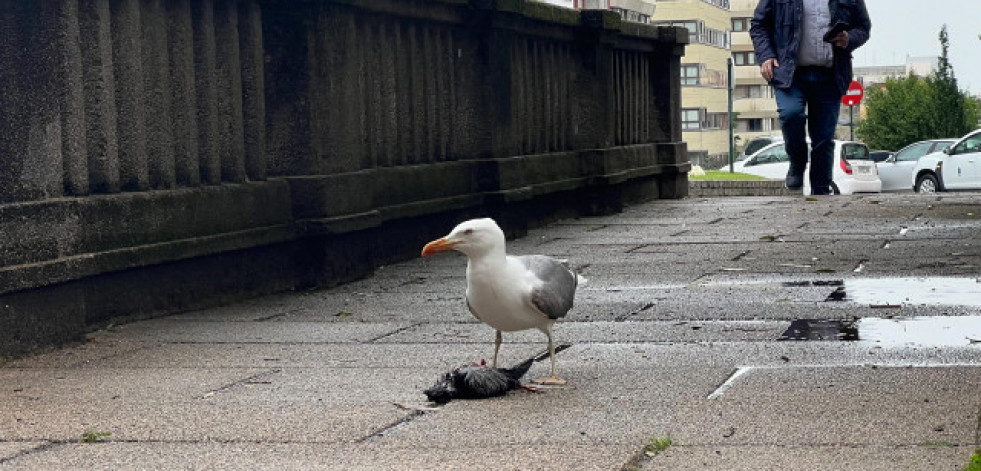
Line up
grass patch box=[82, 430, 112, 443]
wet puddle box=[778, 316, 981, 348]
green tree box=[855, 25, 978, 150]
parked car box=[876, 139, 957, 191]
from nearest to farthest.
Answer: grass patch box=[82, 430, 112, 443]
wet puddle box=[778, 316, 981, 348]
parked car box=[876, 139, 957, 191]
green tree box=[855, 25, 978, 150]

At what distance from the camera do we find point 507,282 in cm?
584

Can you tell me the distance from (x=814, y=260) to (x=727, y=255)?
763mm

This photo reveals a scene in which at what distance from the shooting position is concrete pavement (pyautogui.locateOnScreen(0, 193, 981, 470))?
4648 millimetres

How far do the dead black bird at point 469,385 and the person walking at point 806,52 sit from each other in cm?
875

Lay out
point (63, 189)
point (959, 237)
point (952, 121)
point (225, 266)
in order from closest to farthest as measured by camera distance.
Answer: point (63, 189), point (225, 266), point (959, 237), point (952, 121)

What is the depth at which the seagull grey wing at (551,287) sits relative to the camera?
5.89m

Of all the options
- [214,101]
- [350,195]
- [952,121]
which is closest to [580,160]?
[350,195]

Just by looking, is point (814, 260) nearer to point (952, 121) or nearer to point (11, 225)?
point (11, 225)

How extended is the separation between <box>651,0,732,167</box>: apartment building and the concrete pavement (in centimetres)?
9780

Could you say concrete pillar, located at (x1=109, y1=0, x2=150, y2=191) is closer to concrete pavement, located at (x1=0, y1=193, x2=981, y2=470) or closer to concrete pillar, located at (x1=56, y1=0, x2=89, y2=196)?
concrete pillar, located at (x1=56, y1=0, x2=89, y2=196)

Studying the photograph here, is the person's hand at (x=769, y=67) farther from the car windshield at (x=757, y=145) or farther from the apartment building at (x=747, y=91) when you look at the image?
the apartment building at (x=747, y=91)

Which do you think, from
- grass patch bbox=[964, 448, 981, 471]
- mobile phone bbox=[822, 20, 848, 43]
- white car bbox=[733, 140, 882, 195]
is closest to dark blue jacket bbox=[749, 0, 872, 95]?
mobile phone bbox=[822, 20, 848, 43]

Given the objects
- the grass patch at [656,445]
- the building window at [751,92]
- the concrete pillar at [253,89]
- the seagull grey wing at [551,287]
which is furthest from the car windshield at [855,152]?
the building window at [751,92]

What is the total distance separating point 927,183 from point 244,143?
3034 cm
